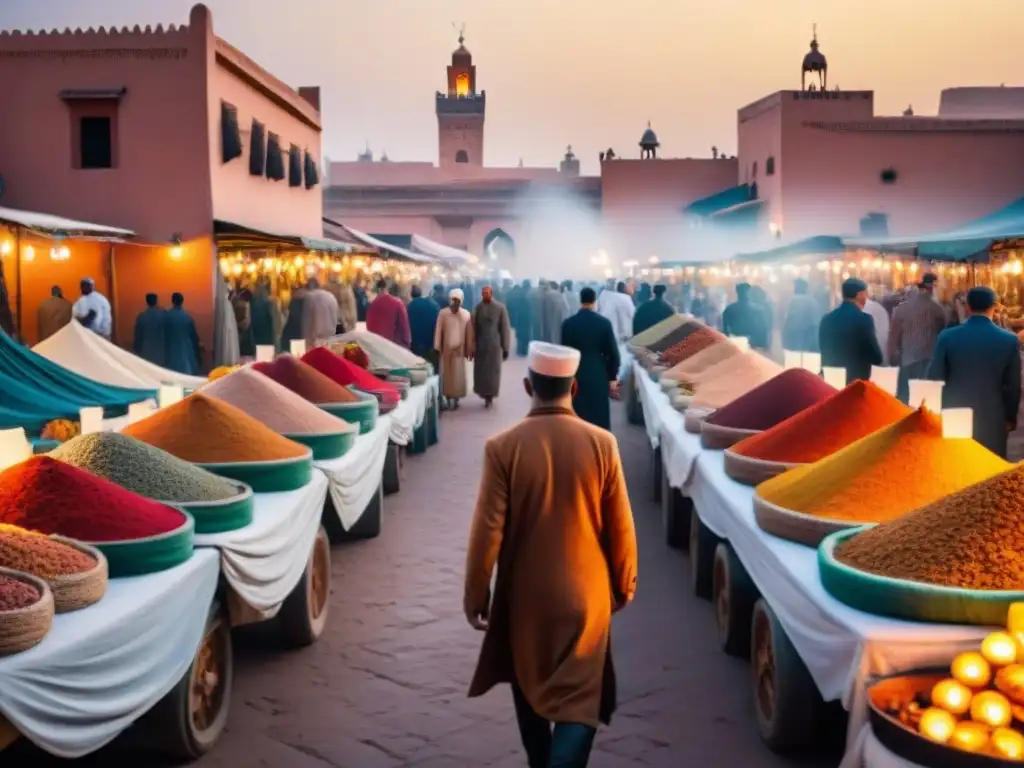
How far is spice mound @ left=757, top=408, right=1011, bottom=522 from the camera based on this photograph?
3672mm

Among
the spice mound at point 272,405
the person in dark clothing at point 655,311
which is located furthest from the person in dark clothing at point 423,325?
the spice mound at point 272,405

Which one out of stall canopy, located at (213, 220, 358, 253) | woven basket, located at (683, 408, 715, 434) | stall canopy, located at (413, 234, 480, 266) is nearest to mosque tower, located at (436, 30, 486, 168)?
stall canopy, located at (413, 234, 480, 266)

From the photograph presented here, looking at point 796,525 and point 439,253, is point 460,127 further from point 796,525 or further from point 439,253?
point 796,525

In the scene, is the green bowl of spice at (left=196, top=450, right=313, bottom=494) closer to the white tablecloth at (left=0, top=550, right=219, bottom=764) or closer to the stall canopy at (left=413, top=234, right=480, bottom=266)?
the white tablecloth at (left=0, top=550, right=219, bottom=764)

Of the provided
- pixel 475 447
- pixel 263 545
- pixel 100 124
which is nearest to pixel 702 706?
pixel 263 545

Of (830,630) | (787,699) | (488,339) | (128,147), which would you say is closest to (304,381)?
(787,699)

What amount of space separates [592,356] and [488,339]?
5054mm

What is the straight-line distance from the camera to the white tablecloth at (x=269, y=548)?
3.83 metres

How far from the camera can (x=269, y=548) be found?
406 centimetres

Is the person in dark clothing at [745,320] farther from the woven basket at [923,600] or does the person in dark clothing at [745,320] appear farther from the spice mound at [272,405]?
the woven basket at [923,600]

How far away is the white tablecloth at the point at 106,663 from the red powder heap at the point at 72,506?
18 centimetres

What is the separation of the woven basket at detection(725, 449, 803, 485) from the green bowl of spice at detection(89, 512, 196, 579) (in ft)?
7.17

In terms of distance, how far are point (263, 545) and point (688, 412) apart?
9.68ft

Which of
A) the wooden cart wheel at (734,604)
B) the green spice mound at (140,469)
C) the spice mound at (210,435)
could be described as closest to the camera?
the green spice mound at (140,469)
